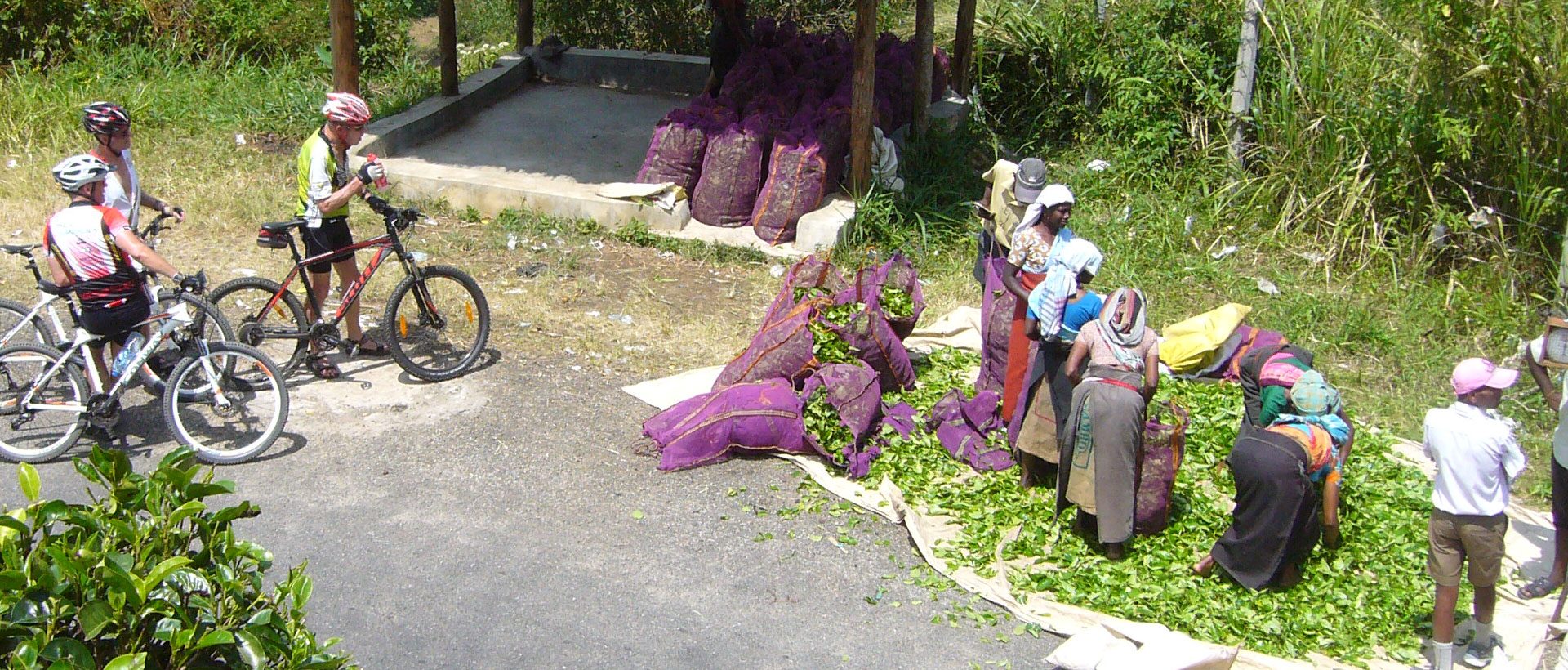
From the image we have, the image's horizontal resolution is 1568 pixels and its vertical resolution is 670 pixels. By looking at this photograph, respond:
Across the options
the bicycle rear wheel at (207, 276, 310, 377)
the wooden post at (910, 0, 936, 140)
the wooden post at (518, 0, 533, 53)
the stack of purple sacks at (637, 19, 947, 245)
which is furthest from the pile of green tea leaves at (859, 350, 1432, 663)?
the wooden post at (518, 0, 533, 53)

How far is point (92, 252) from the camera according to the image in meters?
5.64

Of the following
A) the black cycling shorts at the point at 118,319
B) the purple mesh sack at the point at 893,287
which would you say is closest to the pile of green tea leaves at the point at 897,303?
the purple mesh sack at the point at 893,287

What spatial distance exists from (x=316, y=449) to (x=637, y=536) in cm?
195

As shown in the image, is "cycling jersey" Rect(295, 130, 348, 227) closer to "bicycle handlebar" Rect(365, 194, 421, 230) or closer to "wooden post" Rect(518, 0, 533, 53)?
"bicycle handlebar" Rect(365, 194, 421, 230)

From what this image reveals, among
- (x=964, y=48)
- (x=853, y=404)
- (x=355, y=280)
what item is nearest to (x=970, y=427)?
(x=853, y=404)

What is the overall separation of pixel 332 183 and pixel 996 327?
3.72m

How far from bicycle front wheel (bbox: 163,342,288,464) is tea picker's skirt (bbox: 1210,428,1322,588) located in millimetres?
4626

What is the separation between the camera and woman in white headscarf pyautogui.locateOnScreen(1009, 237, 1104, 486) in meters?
5.49

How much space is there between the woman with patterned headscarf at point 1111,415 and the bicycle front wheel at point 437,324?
3.57 m

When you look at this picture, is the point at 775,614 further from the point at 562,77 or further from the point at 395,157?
the point at 562,77

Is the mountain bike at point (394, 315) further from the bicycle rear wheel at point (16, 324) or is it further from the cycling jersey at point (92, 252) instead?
the bicycle rear wheel at point (16, 324)

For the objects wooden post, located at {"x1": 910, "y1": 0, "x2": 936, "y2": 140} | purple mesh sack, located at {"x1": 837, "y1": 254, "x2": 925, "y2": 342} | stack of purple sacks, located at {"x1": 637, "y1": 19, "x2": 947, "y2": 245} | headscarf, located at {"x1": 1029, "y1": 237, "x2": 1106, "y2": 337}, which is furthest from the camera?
wooden post, located at {"x1": 910, "y1": 0, "x2": 936, "y2": 140}

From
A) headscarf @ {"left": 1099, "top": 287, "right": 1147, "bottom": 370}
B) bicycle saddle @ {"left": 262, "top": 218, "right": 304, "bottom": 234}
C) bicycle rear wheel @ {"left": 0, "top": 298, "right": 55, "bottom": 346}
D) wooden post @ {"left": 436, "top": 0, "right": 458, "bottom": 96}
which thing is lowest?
bicycle rear wheel @ {"left": 0, "top": 298, "right": 55, "bottom": 346}

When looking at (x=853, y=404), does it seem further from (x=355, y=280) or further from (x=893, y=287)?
(x=355, y=280)
